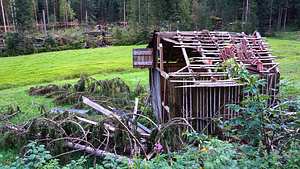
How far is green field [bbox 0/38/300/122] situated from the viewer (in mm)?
17000

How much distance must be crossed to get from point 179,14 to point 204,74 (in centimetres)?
3589

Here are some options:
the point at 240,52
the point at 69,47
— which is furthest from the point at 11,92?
the point at 69,47

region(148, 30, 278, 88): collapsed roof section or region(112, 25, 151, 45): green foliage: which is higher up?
region(148, 30, 278, 88): collapsed roof section

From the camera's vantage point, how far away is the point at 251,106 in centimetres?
478

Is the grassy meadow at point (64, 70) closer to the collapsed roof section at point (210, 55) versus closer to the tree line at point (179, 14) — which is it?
the collapsed roof section at point (210, 55)

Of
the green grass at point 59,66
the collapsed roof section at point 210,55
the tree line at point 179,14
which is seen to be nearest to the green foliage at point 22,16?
the tree line at point 179,14

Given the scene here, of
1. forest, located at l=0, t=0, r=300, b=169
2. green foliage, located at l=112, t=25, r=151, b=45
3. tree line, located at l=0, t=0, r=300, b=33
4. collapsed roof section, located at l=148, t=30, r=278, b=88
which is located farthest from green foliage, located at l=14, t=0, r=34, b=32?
collapsed roof section, located at l=148, t=30, r=278, b=88

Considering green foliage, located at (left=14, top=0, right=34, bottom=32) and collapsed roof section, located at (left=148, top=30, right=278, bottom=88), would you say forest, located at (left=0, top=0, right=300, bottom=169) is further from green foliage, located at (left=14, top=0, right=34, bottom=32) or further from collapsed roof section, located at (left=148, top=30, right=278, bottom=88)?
green foliage, located at (left=14, top=0, right=34, bottom=32)

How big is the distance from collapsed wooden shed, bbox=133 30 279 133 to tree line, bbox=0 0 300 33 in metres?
30.6

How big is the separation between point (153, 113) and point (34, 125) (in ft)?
15.9

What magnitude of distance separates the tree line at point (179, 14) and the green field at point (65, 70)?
36.7 ft

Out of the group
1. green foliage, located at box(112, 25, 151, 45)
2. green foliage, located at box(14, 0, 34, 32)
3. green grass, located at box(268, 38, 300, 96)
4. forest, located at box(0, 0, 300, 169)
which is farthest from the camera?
green foliage, located at box(14, 0, 34, 32)

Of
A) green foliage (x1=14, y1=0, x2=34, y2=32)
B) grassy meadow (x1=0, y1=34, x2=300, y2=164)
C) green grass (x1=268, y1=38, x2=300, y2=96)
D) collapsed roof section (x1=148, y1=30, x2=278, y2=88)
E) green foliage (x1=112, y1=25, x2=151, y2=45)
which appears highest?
green foliage (x1=14, y1=0, x2=34, y2=32)

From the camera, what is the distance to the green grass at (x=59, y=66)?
71.9 ft
